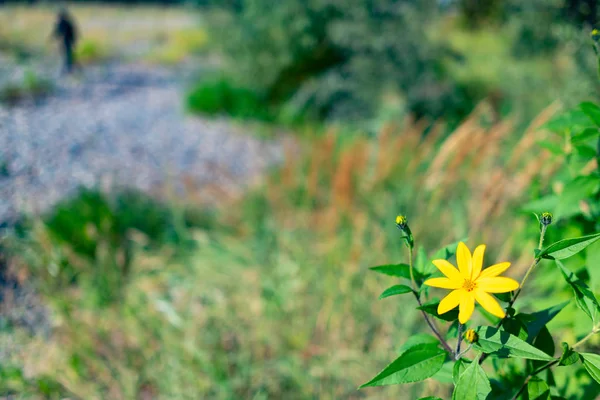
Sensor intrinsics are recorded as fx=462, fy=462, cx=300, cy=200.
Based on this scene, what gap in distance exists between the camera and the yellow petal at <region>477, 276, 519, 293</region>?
54 cm

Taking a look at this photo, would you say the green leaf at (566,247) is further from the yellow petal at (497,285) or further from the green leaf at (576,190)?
the green leaf at (576,190)

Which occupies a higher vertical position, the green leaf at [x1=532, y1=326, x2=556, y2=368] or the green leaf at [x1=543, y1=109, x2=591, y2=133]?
the green leaf at [x1=543, y1=109, x2=591, y2=133]

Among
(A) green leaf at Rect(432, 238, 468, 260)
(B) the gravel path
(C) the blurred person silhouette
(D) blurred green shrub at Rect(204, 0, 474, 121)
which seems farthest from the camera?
(D) blurred green shrub at Rect(204, 0, 474, 121)

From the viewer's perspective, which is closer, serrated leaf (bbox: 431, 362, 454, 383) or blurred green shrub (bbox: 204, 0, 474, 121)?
serrated leaf (bbox: 431, 362, 454, 383)

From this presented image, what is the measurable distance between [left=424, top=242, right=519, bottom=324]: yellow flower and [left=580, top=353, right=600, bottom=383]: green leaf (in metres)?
0.14

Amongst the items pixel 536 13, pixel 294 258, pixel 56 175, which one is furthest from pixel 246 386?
pixel 536 13

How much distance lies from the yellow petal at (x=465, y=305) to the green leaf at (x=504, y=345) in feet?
0.15

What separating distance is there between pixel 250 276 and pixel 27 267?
1.10m

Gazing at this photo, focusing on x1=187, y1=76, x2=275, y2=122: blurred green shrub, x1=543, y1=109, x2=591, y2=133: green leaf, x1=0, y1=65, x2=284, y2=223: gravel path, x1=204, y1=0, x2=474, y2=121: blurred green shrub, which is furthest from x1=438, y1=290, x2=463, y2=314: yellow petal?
x1=187, y1=76, x2=275, y2=122: blurred green shrub

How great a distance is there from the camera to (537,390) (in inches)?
25.0

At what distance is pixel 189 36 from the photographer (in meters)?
8.95

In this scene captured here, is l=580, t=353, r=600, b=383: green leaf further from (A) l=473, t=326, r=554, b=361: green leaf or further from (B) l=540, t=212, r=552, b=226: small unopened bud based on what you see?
(B) l=540, t=212, r=552, b=226: small unopened bud

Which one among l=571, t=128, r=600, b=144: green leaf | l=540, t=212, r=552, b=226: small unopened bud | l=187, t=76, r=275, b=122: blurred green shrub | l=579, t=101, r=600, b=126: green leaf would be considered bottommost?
l=540, t=212, r=552, b=226: small unopened bud

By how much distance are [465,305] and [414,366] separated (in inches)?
5.3
